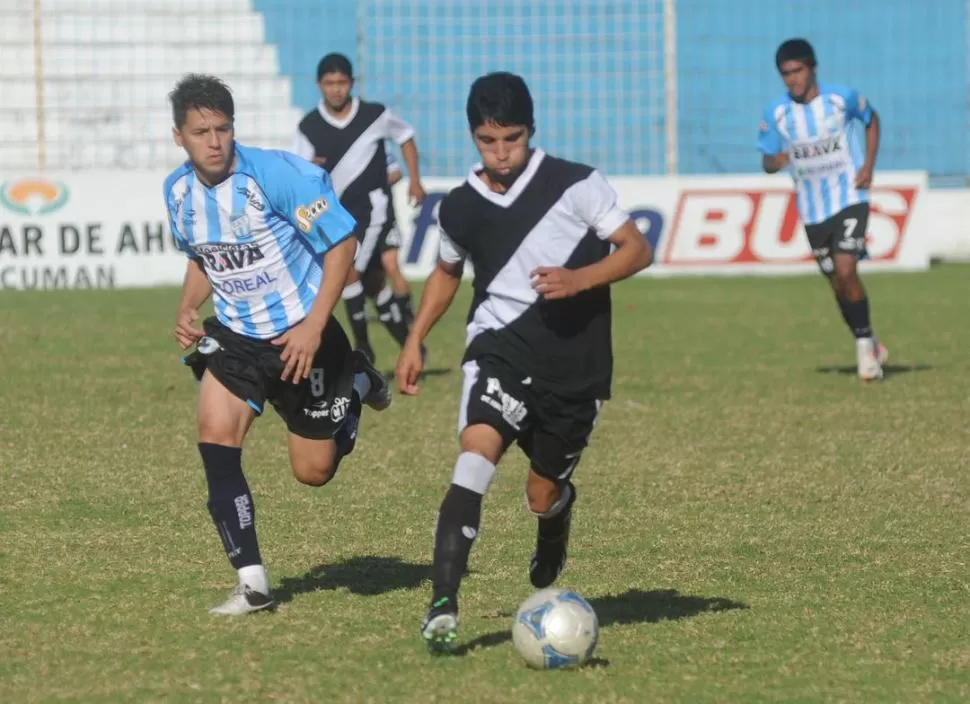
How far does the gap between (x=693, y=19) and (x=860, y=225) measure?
11963 millimetres

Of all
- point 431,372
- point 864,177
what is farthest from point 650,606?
point 864,177

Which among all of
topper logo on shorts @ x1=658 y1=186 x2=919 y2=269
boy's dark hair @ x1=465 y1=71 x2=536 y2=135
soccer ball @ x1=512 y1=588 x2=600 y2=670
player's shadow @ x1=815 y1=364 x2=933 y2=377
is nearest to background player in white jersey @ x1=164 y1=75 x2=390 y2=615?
boy's dark hair @ x1=465 y1=71 x2=536 y2=135

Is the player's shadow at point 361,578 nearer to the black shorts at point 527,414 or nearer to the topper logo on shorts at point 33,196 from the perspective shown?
the black shorts at point 527,414

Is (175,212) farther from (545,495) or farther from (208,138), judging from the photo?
(545,495)

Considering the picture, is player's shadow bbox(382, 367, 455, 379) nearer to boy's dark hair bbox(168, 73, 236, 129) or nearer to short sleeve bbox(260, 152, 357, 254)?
short sleeve bbox(260, 152, 357, 254)

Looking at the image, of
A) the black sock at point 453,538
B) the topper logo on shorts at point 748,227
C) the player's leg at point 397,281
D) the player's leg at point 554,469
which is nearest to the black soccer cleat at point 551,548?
the player's leg at point 554,469

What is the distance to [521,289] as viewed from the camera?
5.42m

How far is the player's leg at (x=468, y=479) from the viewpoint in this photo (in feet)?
16.3

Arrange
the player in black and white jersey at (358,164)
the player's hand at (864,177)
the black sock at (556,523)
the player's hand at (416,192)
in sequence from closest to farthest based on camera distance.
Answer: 1. the black sock at (556,523)
2. the player's hand at (864,177)
3. the player in black and white jersey at (358,164)
4. the player's hand at (416,192)

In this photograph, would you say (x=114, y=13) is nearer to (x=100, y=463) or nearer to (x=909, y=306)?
(x=909, y=306)

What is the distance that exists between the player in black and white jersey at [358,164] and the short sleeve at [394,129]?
0.03ft

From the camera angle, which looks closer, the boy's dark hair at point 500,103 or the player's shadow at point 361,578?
the boy's dark hair at point 500,103

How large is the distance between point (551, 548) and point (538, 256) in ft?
3.58

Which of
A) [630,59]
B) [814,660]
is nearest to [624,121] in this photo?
[630,59]
